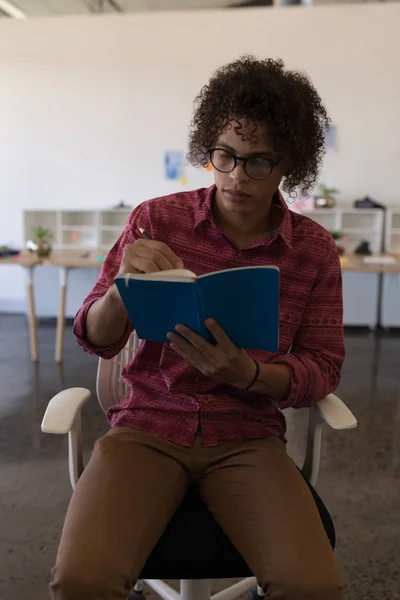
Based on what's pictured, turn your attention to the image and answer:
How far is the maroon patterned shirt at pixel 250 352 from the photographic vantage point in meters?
1.24

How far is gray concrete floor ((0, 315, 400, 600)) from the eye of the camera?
5.98 ft

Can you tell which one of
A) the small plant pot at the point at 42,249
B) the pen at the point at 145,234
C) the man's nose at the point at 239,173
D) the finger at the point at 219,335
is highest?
the man's nose at the point at 239,173

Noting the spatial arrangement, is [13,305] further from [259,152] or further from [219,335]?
[219,335]

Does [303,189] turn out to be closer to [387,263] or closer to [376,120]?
[387,263]

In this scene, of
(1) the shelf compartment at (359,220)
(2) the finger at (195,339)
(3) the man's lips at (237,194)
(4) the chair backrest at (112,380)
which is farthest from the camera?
(1) the shelf compartment at (359,220)

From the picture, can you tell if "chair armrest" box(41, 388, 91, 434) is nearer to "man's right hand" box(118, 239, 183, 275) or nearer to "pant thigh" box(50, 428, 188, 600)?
"pant thigh" box(50, 428, 188, 600)

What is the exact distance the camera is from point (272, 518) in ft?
3.44

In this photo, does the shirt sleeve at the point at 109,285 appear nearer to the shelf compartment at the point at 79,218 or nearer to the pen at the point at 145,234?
the pen at the point at 145,234

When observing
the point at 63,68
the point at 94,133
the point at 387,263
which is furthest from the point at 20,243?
the point at 387,263

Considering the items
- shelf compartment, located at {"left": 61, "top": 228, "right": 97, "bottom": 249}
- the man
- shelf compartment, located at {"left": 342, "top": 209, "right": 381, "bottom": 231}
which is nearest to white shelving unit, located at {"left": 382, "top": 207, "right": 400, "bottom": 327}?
shelf compartment, located at {"left": 342, "top": 209, "right": 381, "bottom": 231}

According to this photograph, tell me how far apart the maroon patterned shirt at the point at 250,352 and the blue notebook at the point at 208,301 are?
0.22m

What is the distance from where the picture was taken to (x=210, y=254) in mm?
1303

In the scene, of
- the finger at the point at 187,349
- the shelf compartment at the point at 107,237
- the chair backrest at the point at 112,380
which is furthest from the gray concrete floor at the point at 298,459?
the shelf compartment at the point at 107,237

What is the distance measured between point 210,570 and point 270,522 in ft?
0.49
